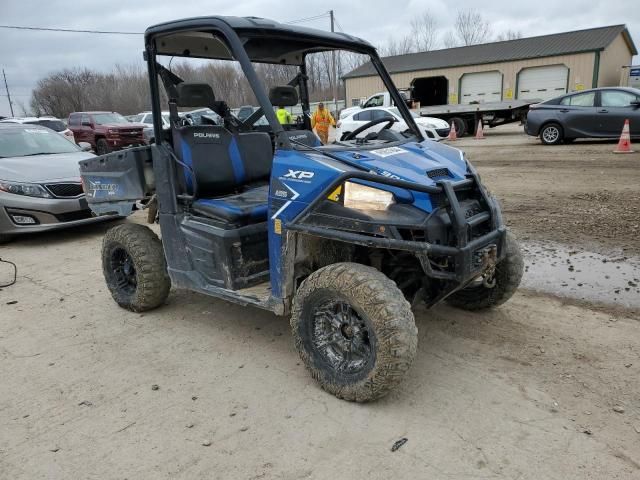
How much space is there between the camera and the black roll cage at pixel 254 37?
134 inches

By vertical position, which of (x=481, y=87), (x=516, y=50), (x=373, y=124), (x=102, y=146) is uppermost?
(x=516, y=50)

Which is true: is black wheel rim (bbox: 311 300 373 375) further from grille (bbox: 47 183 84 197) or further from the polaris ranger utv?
grille (bbox: 47 183 84 197)

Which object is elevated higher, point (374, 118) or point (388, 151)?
point (388, 151)

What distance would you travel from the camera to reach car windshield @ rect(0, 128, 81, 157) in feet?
26.7

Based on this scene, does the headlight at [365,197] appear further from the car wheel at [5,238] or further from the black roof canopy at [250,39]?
the car wheel at [5,238]

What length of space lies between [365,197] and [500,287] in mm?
1580

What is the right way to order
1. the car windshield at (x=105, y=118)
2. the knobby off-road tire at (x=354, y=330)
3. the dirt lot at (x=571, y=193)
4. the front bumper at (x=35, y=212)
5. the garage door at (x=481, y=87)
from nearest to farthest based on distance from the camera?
the knobby off-road tire at (x=354, y=330), the dirt lot at (x=571, y=193), the front bumper at (x=35, y=212), the car windshield at (x=105, y=118), the garage door at (x=481, y=87)

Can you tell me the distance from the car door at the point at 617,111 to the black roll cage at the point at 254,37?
12049mm

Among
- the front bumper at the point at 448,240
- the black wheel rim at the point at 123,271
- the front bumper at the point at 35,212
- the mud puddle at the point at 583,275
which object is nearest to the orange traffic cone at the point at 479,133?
the mud puddle at the point at 583,275

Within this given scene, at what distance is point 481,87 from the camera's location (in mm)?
31297

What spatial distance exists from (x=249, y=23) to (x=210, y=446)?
263 cm

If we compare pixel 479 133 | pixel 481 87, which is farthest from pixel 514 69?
pixel 479 133

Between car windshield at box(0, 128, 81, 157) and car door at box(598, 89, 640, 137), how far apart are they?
13.0 meters

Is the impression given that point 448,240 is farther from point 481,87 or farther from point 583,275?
point 481,87
